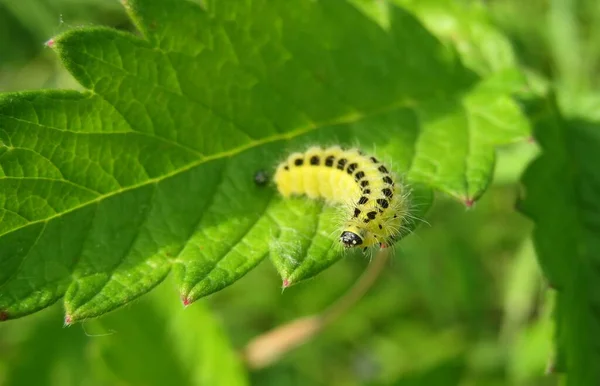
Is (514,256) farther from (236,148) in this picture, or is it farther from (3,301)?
(3,301)

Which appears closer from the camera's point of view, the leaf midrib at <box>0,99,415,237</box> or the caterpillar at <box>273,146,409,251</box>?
the leaf midrib at <box>0,99,415,237</box>

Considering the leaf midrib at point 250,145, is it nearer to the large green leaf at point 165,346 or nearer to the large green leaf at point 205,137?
the large green leaf at point 205,137

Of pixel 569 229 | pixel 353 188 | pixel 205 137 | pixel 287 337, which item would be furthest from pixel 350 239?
pixel 287 337

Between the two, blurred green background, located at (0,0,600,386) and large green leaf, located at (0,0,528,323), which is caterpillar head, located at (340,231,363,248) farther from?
blurred green background, located at (0,0,600,386)

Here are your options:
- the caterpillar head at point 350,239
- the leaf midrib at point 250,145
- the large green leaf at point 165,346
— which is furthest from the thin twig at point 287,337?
the caterpillar head at point 350,239

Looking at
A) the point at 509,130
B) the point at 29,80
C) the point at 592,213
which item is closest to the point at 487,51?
the point at 509,130

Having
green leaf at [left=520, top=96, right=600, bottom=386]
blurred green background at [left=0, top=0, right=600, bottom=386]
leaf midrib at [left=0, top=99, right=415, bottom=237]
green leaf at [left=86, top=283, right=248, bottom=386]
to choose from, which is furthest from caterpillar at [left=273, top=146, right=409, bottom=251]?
blurred green background at [left=0, top=0, right=600, bottom=386]
